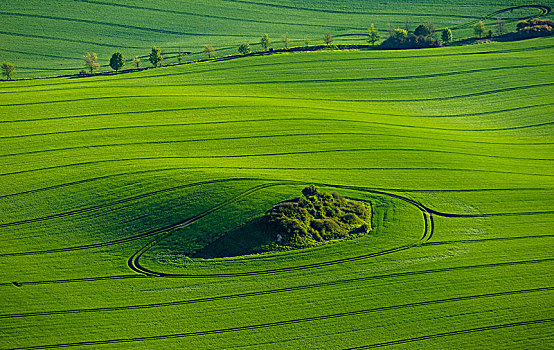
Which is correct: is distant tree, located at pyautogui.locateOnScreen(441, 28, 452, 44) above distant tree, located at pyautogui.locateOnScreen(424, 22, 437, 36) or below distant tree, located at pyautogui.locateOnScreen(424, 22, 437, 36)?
below

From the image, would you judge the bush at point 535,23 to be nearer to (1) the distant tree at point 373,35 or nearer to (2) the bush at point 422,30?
(2) the bush at point 422,30

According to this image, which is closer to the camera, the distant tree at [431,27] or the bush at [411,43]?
the bush at [411,43]

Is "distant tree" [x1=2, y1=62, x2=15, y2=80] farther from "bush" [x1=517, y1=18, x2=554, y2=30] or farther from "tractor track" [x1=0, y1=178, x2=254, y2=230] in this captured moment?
"bush" [x1=517, y1=18, x2=554, y2=30]

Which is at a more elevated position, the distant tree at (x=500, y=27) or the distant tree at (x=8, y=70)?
the distant tree at (x=500, y=27)

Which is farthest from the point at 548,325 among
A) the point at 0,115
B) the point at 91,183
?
the point at 0,115

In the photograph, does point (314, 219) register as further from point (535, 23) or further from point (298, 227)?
point (535, 23)

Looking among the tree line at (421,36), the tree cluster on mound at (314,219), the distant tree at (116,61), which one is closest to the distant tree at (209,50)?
the tree line at (421,36)

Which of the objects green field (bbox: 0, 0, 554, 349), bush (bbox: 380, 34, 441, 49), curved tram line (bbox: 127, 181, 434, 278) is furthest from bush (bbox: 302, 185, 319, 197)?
bush (bbox: 380, 34, 441, 49)
